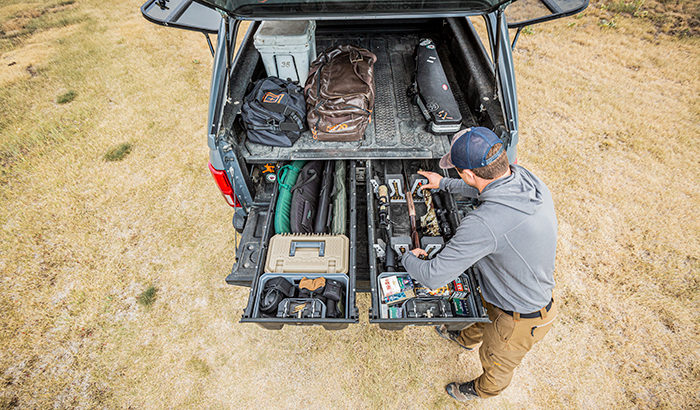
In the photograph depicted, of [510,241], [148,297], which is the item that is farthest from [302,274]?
[148,297]

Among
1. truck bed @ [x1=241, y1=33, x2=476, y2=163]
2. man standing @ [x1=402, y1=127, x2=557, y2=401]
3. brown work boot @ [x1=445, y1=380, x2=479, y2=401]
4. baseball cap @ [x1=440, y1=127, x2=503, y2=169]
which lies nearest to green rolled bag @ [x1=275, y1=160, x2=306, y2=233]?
truck bed @ [x1=241, y1=33, x2=476, y2=163]

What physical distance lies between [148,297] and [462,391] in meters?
3.26

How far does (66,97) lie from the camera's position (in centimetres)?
587

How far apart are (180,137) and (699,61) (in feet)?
32.2

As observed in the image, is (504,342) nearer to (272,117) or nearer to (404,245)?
(404,245)

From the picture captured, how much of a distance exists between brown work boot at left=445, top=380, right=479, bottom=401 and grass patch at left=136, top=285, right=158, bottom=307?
3.10 meters

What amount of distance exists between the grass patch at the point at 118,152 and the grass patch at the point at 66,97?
216 cm

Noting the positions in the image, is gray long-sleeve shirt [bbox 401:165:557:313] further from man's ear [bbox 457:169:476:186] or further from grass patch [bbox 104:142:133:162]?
grass patch [bbox 104:142:133:162]

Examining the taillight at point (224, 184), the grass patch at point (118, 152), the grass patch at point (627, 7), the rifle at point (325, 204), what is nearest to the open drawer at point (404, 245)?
the rifle at point (325, 204)

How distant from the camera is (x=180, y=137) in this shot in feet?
16.3

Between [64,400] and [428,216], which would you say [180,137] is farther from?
[428,216]

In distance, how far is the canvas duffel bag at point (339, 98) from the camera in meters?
2.98

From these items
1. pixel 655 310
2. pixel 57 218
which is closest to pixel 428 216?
pixel 655 310

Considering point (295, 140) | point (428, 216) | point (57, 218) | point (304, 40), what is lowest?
point (57, 218)
